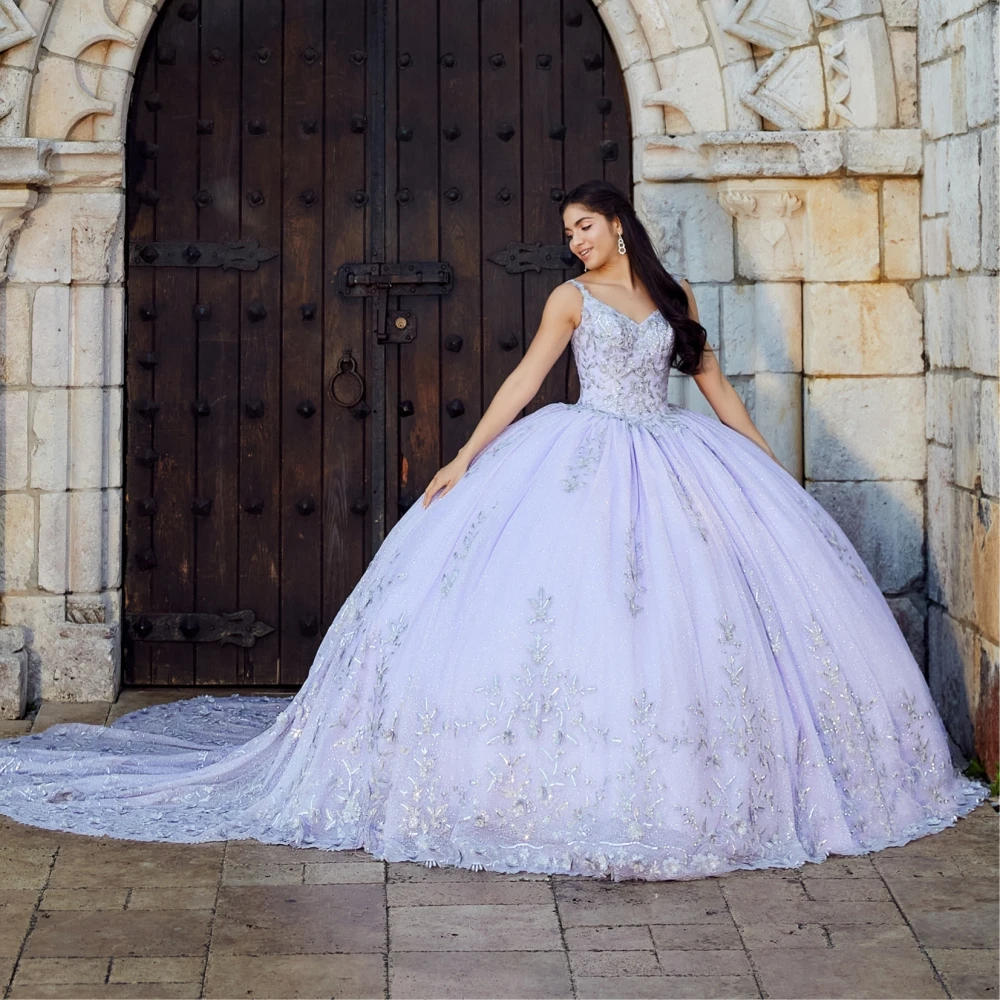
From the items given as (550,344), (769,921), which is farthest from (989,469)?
(769,921)

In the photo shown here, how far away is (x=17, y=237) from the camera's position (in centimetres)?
483

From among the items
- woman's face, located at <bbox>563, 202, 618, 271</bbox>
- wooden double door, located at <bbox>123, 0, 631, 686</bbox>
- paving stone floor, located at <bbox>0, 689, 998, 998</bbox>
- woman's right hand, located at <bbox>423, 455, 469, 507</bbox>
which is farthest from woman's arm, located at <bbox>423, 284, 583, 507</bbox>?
wooden double door, located at <bbox>123, 0, 631, 686</bbox>

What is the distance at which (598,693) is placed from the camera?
3363 mm

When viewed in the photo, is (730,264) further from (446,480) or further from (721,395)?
(446,480)

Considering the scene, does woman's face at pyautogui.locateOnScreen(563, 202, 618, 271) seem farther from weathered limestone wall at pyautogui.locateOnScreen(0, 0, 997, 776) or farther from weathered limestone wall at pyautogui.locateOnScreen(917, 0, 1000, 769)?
weathered limestone wall at pyautogui.locateOnScreen(917, 0, 1000, 769)

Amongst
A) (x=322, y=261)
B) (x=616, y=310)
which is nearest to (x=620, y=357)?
(x=616, y=310)

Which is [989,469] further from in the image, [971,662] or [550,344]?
[550,344]

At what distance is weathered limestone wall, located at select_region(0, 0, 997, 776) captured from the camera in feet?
15.3

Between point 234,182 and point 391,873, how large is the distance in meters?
2.52

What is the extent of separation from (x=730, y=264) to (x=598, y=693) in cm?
194

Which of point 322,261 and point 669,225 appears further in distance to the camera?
point 322,261

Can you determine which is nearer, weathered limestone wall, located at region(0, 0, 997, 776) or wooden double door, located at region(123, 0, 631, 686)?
weathered limestone wall, located at region(0, 0, 997, 776)

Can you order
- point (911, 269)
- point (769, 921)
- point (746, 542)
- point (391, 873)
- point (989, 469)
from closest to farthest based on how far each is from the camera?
point (769, 921) < point (391, 873) < point (746, 542) < point (989, 469) < point (911, 269)

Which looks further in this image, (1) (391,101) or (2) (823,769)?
(1) (391,101)
